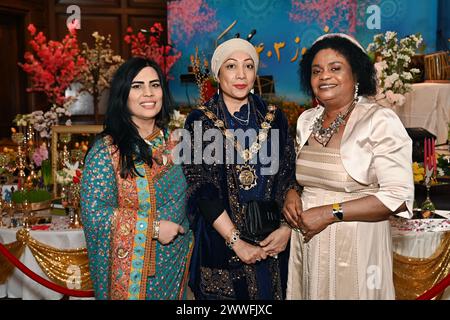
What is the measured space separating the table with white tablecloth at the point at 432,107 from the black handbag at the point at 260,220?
4.76 m

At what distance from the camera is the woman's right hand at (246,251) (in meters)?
2.21

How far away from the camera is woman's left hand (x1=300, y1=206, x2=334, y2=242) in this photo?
210 cm

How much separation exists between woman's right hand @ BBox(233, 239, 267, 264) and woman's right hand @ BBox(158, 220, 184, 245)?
0.89 ft

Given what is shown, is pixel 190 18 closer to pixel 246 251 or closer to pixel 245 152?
pixel 245 152

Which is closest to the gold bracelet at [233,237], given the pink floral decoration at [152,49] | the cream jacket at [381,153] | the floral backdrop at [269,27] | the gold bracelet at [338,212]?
the gold bracelet at [338,212]

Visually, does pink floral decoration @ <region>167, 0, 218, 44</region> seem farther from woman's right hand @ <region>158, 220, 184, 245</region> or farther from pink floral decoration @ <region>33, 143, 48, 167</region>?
woman's right hand @ <region>158, 220, 184, 245</region>

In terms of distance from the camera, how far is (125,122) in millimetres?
2111

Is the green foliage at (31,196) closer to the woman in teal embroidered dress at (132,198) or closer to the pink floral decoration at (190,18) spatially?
the woman in teal embroidered dress at (132,198)

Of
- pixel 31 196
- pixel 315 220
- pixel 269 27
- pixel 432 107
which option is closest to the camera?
pixel 315 220

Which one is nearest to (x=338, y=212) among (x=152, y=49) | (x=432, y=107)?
(x=432, y=107)

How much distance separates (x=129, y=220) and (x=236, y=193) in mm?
479
